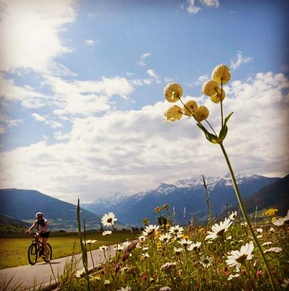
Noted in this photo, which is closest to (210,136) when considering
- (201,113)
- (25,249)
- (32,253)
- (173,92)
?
(201,113)

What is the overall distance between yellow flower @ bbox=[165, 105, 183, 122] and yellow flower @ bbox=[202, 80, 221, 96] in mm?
153

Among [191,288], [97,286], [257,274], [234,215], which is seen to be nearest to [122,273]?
[97,286]

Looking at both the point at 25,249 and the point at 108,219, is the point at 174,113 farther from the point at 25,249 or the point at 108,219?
the point at 25,249

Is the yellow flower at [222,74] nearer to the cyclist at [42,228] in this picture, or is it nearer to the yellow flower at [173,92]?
the yellow flower at [173,92]

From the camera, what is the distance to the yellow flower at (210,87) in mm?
1590

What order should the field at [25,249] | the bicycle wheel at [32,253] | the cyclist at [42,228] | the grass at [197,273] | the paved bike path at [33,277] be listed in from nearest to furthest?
the grass at [197,273] → the paved bike path at [33,277] → the field at [25,249] → the bicycle wheel at [32,253] → the cyclist at [42,228]

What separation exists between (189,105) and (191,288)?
47.7 inches

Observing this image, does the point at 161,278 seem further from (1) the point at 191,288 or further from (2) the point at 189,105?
(2) the point at 189,105

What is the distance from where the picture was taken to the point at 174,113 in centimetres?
167

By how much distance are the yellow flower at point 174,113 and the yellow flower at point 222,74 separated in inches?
9.1

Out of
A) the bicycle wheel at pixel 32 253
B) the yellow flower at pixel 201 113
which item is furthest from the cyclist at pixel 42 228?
the yellow flower at pixel 201 113

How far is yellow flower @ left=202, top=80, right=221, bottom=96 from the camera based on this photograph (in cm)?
159

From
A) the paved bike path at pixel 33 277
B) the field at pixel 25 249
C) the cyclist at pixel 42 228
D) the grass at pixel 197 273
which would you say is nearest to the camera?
the grass at pixel 197 273

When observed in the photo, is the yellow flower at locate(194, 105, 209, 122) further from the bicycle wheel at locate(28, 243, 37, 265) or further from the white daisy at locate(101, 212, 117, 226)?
the bicycle wheel at locate(28, 243, 37, 265)
